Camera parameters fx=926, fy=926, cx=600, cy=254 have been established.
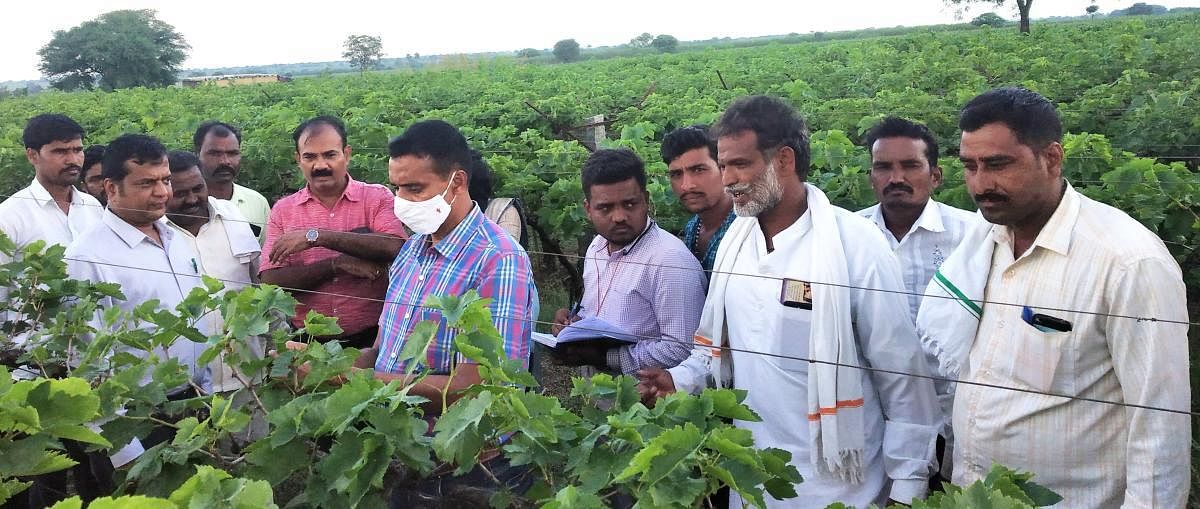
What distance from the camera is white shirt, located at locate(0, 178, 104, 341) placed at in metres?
4.43

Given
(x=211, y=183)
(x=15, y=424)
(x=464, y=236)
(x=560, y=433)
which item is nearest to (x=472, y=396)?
(x=560, y=433)

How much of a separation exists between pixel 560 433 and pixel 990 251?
142 cm

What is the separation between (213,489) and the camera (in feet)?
4.53

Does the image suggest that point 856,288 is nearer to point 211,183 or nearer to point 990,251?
point 990,251

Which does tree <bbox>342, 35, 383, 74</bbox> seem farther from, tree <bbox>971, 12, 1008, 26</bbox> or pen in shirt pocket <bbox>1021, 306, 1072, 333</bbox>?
pen in shirt pocket <bbox>1021, 306, 1072, 333</bbox>

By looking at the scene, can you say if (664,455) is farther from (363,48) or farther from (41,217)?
(363,48)

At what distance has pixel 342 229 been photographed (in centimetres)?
421

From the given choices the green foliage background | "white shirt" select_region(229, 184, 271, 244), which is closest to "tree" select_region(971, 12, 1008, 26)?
the green foliage background

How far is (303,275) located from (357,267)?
0.24 meters

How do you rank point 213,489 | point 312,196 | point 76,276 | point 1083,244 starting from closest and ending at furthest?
1. point 213,489
2. point 1083,244
3. point 76,276
4. point 312,196

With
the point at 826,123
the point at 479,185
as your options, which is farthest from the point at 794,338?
the point at 826,123

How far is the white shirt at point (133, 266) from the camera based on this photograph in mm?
3631

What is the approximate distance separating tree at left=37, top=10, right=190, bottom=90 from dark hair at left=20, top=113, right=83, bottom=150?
57.2 m

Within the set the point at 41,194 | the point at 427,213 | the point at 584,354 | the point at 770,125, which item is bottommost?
the point at 584,354
